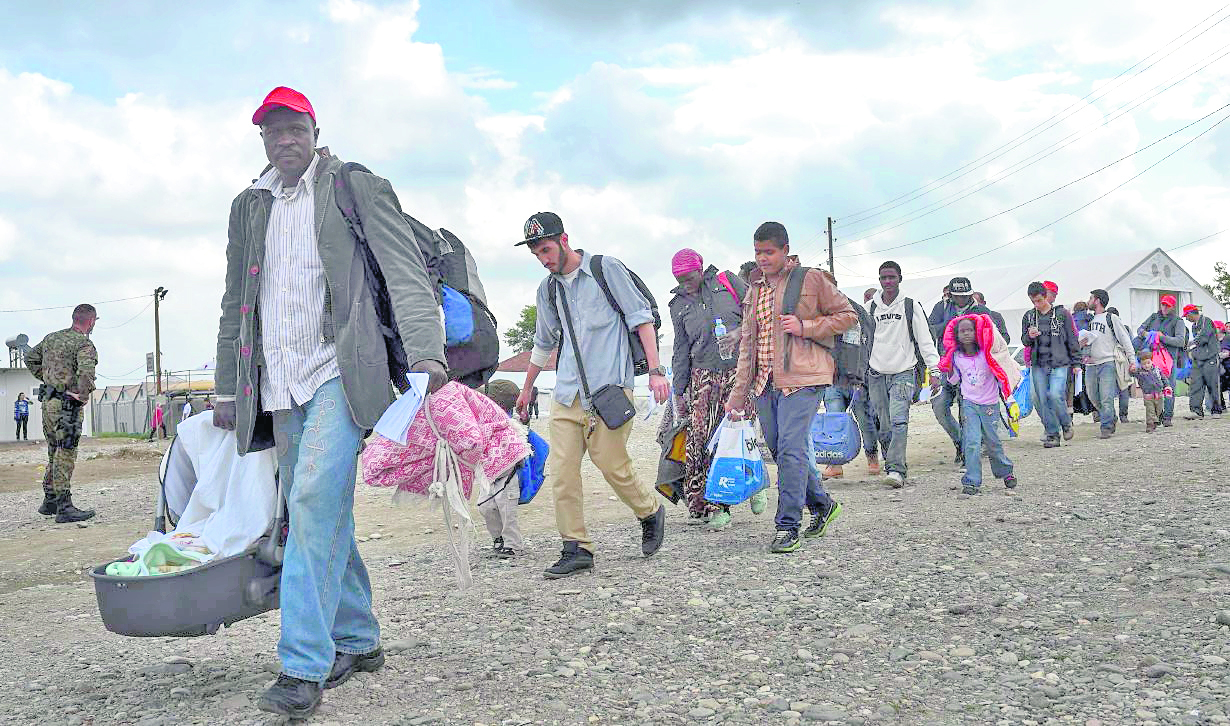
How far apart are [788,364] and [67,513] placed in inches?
314

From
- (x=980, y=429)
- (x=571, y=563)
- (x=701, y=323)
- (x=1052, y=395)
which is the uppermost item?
(x=701, y=323)

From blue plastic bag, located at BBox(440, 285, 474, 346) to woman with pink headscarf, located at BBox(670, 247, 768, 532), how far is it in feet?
13.4

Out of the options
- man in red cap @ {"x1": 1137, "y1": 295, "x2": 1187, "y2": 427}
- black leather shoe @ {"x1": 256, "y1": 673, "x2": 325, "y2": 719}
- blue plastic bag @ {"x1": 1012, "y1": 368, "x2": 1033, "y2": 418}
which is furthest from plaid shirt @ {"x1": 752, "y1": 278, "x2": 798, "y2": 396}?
man in red cap @ {"x1": 1137, "y1": 295, "x2": 1187, "y2": 427}

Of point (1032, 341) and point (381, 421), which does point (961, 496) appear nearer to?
point (1032, 341)

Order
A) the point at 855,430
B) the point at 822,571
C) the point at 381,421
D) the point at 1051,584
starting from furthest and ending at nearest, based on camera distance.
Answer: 1. the point at 855,430
2. the point at 822,571
3. the point at 1051,584
4. the point at 381,421

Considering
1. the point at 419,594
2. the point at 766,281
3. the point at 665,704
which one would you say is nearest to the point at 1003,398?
the point at 766,281

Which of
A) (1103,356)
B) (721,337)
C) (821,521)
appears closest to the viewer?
(821,521)

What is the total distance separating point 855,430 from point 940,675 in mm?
5621

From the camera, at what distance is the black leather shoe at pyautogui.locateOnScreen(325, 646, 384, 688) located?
3.87 meters

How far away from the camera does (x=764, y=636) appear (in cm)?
444

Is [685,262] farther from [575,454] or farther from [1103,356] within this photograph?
[1103,356]

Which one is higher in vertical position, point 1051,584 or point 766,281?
point 766,281

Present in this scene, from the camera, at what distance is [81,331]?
412 inches

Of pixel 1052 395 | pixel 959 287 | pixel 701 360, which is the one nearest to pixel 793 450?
pixel 701 360
